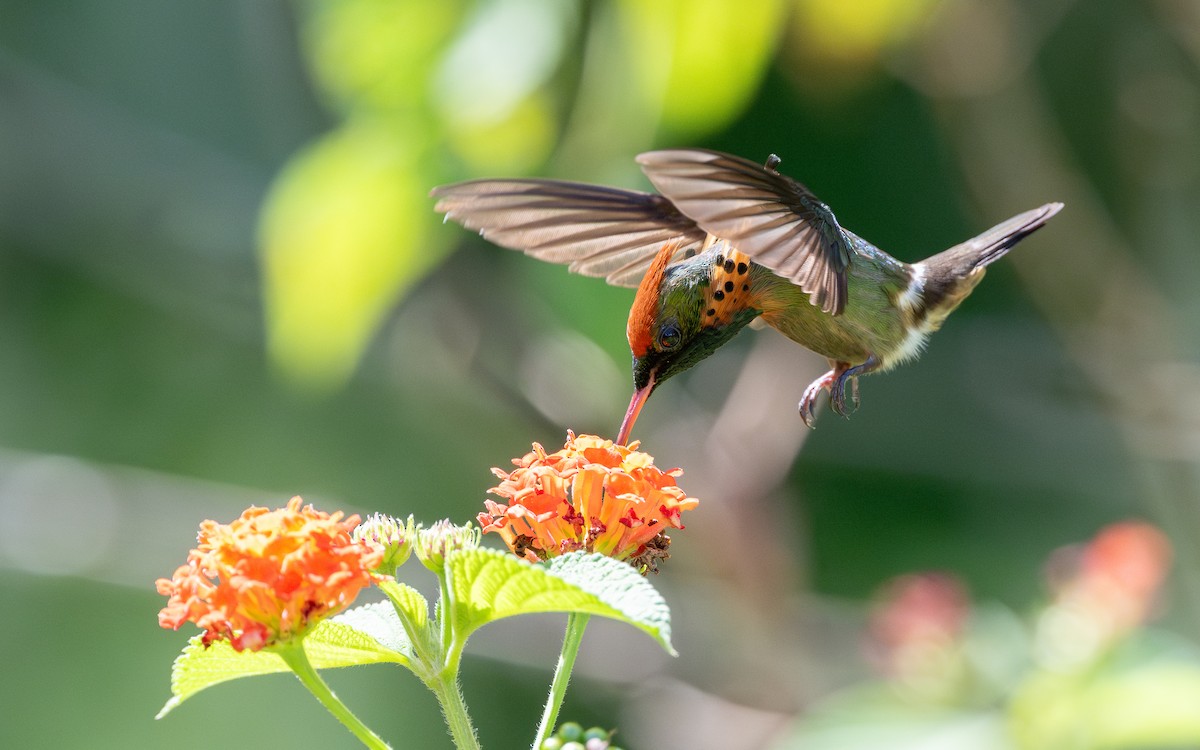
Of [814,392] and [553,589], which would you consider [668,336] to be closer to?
[814,392]

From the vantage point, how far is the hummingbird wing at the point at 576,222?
1374mm

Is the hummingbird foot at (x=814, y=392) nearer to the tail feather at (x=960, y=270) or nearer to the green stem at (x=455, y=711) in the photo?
the tail feather at (x=960, y=270)

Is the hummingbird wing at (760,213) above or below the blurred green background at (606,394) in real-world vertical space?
below

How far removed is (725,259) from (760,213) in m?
0.13

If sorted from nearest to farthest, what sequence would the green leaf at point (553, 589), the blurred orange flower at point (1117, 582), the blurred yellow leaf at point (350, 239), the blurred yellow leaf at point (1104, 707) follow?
the green leaf at point (553, 589) < the blurred yellow leaf at point (350, 239) < the blurred yellow leaf at point (1104, 707) < the blurred orange flower at point (1117, 582)

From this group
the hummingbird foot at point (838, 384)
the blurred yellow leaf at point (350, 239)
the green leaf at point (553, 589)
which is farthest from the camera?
the blurred yellow leaf at point (350, 239)

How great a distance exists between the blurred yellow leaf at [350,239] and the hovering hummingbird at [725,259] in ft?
1.08

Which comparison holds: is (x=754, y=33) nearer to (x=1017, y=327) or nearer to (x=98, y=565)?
(x=1017, y=327)

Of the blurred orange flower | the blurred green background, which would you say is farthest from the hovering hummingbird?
the blurred green background

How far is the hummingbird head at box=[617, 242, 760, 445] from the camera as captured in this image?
134cm

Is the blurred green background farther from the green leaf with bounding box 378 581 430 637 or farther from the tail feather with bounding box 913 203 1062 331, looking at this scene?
the green leaf with bounding box 378 581 430 637

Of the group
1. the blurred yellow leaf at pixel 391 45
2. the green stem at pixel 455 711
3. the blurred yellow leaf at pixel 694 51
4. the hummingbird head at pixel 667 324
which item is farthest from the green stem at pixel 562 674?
the blurred yellow leaf at pixel 391 45

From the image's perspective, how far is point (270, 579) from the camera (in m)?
0.92

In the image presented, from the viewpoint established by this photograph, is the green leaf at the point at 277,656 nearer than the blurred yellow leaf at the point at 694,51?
Yes
